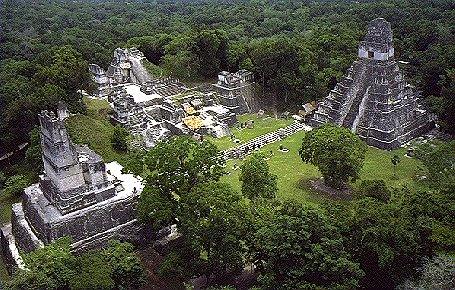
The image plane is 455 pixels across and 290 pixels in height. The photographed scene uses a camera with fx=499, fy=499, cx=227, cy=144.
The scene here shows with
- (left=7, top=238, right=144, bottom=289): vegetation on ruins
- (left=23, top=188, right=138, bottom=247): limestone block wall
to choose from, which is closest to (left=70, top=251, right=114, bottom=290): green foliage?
(left=7, top=238, right=144, bottom=289): vegetation on ruins

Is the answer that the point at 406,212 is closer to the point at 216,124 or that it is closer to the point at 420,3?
the point at 216,124

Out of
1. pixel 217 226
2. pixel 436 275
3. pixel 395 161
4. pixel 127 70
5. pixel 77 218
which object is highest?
pixel 127 70

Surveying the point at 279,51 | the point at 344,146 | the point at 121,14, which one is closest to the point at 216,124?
the point at 279,51

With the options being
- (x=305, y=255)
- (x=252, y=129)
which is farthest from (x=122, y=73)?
(x=305, y=255)

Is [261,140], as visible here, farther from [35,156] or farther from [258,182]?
[35,156]

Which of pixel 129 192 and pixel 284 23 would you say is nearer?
pixel 129 192

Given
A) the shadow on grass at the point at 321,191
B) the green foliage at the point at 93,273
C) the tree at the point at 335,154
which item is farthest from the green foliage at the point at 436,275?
the green foliage at the point at 93,273

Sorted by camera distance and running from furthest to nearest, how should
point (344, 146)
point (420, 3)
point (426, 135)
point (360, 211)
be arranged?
1. point (420, 3)
2. point (426, 135)
3. point (344, 146)
4. point (360, 211)

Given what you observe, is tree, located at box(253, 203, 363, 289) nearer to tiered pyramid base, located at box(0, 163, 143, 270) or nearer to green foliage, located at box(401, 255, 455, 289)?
green foliage, located at box(401, 255, 455, 289)
